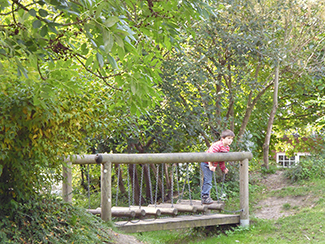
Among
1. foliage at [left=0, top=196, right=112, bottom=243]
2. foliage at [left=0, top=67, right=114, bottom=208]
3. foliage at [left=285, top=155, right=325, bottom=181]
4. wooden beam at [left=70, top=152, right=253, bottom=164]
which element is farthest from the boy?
foliage at [left=285, top=155, right=325, bottom=181]

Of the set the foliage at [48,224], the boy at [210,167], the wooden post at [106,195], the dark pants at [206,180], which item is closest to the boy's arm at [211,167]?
the boy at [210,167]

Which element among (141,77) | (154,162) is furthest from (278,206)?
(141,77)

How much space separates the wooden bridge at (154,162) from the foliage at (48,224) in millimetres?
313

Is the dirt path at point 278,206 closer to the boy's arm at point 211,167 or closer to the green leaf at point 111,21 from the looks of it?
the boy's arm at point 211,167

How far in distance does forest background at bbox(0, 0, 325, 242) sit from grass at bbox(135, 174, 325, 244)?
2202 millimetres

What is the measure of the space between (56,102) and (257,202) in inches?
257

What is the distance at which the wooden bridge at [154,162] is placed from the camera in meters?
Answer: 5.57

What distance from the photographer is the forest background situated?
2.85m

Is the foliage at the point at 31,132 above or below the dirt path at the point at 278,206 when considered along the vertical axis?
above

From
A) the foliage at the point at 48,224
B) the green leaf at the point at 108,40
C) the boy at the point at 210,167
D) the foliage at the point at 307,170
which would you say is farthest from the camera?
the foliage at the point at 307,170

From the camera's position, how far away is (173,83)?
891 centimetres

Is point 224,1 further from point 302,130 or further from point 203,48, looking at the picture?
point 302,130

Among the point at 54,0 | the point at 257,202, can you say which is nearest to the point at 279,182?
the point at 257,202

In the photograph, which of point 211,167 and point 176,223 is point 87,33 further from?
point 211,167
